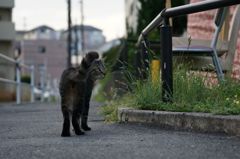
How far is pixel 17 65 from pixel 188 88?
961 centimetres

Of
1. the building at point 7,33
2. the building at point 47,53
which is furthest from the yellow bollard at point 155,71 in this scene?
the building at point 47,53

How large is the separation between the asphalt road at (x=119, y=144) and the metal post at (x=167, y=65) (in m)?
0.41

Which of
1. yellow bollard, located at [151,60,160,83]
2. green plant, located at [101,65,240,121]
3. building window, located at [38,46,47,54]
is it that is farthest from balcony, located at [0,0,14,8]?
building window, located at [38,46,47,54]

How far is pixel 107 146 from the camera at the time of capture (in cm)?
457

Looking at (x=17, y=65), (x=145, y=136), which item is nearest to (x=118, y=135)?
(x=145, y=136)

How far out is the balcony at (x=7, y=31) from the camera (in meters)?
37.1

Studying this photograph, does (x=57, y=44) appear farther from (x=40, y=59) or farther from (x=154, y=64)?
(x=154, y=64)

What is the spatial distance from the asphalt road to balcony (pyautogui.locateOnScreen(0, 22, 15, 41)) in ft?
105

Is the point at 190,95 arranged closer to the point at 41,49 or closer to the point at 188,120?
the point at 188,120

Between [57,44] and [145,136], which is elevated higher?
[57,44]

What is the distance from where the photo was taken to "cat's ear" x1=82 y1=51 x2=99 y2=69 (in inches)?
208

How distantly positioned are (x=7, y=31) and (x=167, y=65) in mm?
32600

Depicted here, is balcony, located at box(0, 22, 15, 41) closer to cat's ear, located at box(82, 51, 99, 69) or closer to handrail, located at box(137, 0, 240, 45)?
handrail, located at box(137, 0, 240, 45)

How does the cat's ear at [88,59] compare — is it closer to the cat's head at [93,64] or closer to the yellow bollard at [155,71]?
the cat's head at [93,64]
